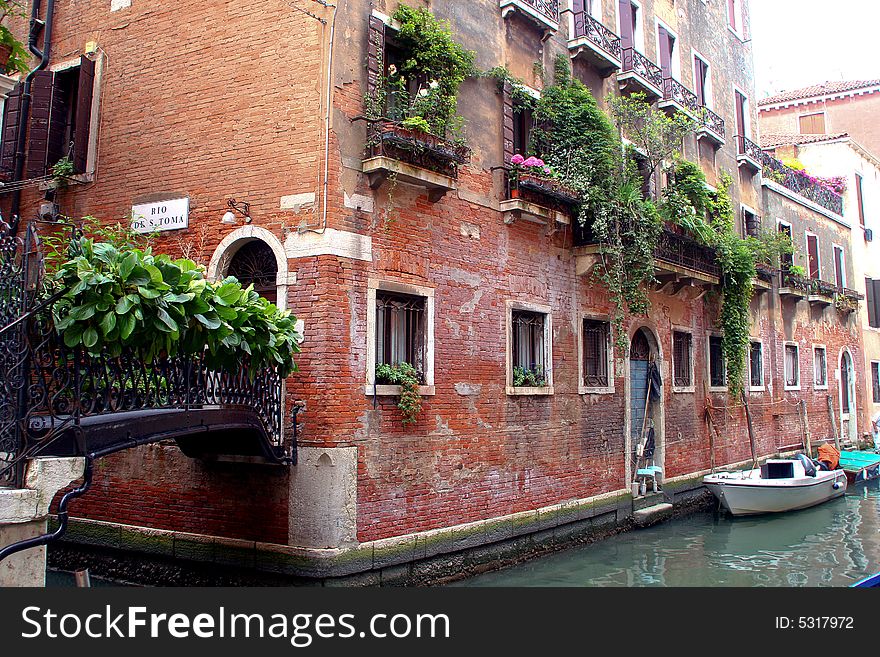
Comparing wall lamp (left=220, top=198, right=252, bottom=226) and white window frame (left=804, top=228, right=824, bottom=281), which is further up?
white window frame (left=804, top=228, right=824, bottom=281)

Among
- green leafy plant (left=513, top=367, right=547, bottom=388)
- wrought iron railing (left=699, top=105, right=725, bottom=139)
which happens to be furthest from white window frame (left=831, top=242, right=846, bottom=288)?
green leafy plant (left=513, top=367, right=547, bottom=388)

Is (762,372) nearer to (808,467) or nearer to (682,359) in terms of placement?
(808,467)

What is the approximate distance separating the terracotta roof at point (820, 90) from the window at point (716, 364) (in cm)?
1600

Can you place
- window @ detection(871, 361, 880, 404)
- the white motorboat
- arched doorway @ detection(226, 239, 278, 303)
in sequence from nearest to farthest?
arched doorway @ detection(226, 239, 278, 303)
the white motorboat
window @ detection(871, 361, 880, 404)

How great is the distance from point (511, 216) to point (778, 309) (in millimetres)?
11502

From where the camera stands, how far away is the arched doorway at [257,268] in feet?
29.2

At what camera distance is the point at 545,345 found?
1113 cm

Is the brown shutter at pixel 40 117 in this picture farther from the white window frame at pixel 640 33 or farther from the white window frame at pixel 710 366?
the white window frame at pixel 710 366

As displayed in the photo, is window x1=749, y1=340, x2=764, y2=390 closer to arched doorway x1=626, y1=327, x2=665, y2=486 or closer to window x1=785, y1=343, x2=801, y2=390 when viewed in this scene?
window x1=785, y1=343, x2=801, y2=390

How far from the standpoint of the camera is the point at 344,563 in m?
7.99

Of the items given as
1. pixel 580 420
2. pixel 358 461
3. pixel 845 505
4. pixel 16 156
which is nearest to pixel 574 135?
pixel 580 420

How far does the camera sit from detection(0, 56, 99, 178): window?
1018 centimetres

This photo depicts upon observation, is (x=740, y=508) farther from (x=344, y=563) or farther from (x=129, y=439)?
(x=129, y=439)

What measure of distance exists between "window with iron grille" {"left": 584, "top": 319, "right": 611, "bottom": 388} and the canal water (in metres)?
2.43
